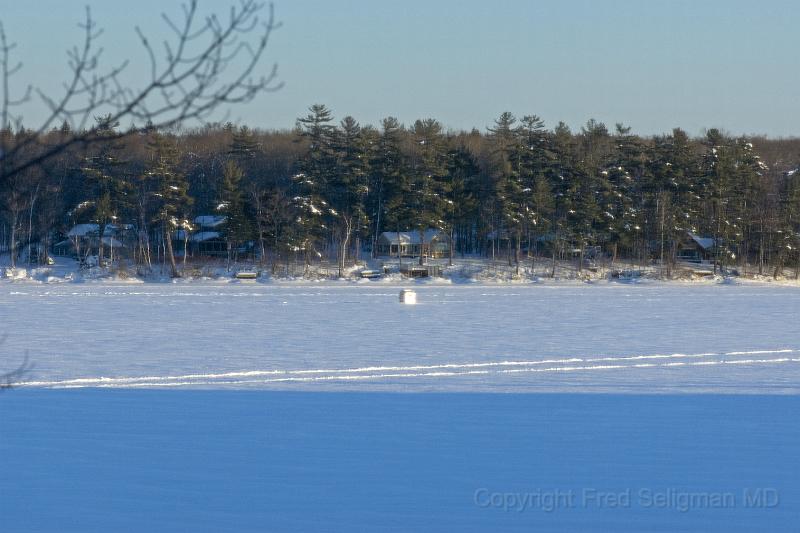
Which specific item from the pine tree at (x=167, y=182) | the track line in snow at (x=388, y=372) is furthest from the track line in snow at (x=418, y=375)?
the pine tree at (x=167, y=182)

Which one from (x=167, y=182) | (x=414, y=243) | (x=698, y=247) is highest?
(x=167, y=182)

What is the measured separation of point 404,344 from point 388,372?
4868 millimetres

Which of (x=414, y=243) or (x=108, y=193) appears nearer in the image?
(x=108, y=193)

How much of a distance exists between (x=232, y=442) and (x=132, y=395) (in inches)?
141

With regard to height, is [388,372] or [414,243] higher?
[414,243]

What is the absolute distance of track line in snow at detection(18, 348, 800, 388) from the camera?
15359mm

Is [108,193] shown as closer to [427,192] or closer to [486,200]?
[427,192]

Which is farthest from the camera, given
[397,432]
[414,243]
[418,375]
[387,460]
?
[414,243]

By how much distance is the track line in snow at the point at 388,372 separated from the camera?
50.4 feet

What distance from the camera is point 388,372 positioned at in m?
16.8

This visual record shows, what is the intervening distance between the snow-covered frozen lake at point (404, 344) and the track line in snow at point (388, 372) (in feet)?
0.10

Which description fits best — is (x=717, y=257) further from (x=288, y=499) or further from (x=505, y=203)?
(x=288, y=499)

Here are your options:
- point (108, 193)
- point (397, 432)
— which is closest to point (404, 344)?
point (397, 432)

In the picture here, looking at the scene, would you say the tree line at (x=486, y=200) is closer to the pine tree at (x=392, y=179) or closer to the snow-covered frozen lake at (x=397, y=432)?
the pine tree at (x=392, y=179)
